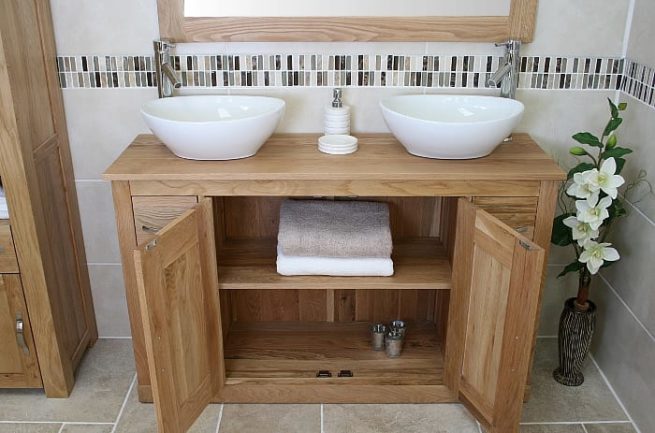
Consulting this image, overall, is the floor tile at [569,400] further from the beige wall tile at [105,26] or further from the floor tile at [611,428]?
the beige wall tile at [105,26]

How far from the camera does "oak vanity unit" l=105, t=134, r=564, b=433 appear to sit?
1.85 meters

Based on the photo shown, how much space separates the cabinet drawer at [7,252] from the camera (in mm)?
2074

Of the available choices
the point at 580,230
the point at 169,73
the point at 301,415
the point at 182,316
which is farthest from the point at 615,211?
the point at 169,73

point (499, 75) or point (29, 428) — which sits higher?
point (499, 75)

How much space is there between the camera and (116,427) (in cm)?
219

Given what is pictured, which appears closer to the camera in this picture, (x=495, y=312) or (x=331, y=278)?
(x=495, y=312)

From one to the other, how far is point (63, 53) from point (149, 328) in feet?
3.48

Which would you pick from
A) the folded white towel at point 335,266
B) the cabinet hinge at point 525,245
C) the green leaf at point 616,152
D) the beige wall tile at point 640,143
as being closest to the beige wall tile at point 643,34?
the beige wall tile at point 640,143

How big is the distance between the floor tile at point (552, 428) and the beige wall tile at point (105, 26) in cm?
176

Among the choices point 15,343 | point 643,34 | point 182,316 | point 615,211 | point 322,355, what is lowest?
point 322,355

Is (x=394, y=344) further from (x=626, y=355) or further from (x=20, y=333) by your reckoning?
(x=20, y=333)

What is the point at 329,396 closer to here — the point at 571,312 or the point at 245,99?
the point at 571,312

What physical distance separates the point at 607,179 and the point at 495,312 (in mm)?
534

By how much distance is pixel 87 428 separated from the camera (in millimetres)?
2186
